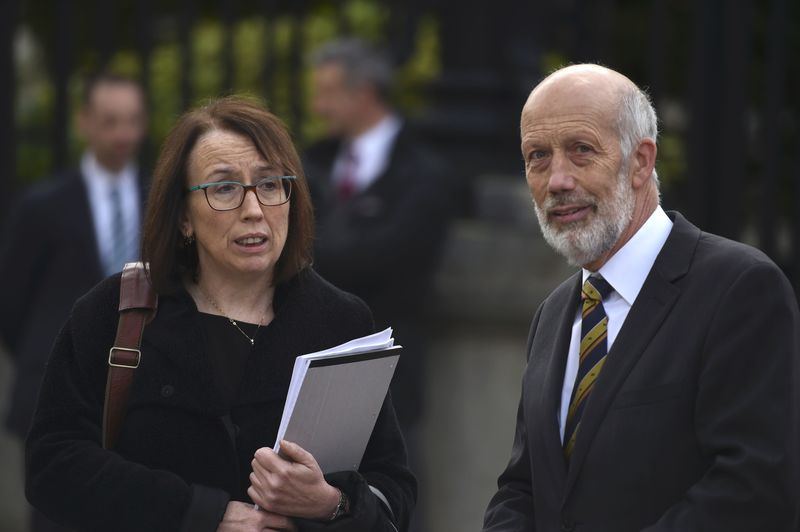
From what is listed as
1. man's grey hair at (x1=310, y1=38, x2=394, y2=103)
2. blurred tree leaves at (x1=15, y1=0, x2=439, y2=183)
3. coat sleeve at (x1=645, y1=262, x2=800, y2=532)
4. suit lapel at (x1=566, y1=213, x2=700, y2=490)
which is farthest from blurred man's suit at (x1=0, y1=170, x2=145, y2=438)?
coat sleeve at (x1=645, y1=262, x2=800, y2=532)

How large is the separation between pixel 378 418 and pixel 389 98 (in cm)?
334

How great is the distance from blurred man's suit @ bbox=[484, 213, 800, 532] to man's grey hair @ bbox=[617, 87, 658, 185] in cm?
21

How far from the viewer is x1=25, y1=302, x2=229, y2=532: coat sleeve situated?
353cm

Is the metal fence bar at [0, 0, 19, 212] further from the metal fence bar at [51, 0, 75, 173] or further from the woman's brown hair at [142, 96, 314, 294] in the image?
the woman's brown hair at [142, 96, 314, 294]

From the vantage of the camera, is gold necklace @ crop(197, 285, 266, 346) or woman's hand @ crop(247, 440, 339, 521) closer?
woman's hand @ crop(247, 440, 339, 521)

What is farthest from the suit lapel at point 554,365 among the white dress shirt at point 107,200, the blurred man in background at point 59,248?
the white dress shirt at point 107,200

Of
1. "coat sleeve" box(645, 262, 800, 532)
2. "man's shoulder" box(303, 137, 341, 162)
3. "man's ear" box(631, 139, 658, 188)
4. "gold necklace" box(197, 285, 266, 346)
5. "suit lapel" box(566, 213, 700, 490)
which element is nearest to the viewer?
"coat sleeve" box(645, 262, 800, 532)

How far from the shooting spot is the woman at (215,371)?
11.6ft

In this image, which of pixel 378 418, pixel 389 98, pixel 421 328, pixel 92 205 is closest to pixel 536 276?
pixel 421 328

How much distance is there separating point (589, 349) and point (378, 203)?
308 cm

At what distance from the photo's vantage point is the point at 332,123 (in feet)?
22.6

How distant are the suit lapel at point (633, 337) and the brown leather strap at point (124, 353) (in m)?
0.98

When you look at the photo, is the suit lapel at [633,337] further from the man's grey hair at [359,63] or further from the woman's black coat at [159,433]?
the man's grey hair at [359,63]

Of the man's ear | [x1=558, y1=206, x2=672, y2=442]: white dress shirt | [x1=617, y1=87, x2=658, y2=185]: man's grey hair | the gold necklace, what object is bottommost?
the gold necklace
